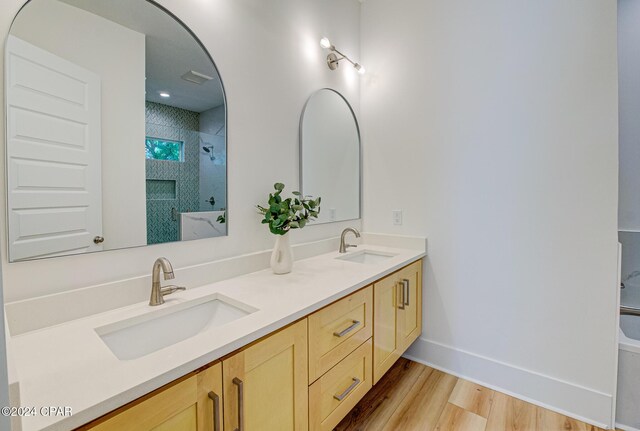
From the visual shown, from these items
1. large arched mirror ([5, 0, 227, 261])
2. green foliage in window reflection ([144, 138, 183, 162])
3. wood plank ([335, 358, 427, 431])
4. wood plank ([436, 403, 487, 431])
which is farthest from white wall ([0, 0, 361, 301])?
wood plank ([436, 403, 487, 431])

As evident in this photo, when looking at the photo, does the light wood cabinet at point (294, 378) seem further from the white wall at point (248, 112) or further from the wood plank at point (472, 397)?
the white wall at point (248, 112)

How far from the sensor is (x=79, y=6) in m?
1.01

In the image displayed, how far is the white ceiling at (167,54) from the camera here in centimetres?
111

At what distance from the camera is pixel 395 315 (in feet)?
5.65

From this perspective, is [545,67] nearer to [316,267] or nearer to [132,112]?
[316,267]

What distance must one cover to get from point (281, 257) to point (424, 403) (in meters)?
1.18

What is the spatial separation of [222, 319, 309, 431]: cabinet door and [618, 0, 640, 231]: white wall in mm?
2412

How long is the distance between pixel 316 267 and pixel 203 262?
60 centimetres

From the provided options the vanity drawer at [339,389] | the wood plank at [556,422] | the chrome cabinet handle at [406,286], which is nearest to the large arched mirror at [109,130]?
the vanity drawer at [339,389]

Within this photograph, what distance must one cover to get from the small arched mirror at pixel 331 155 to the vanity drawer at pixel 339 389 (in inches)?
36.0

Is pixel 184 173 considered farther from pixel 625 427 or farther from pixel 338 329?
pixel 625 427

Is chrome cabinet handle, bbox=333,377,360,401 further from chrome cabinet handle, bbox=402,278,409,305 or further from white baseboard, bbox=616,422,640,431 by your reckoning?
white baseboard, bbox=616,422,640,431

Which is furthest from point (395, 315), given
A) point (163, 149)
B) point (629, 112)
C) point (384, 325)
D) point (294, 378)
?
point (629, 112)

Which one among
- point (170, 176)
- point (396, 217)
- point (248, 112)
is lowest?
point (396, 217)
